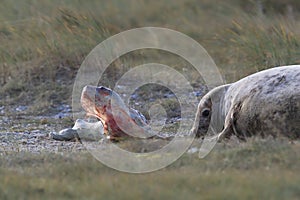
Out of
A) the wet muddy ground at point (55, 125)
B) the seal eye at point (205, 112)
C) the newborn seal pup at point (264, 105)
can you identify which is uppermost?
the newborn seal pup at point (264, 105)

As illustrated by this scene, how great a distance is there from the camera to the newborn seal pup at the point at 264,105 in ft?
20.1

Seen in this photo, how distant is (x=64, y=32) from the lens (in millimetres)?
11852

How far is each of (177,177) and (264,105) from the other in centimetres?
163

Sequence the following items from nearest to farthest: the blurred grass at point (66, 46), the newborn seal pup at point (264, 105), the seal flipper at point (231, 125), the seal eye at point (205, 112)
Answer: the newborn seal pup at point (264, 105) → the seal flipper at point (231, 125) → the seal eye at point (205, 112) → the blurred grass at point (66, 46)

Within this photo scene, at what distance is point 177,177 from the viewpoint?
16.3 feet

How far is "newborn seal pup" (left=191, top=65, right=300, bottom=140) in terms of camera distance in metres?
6.12

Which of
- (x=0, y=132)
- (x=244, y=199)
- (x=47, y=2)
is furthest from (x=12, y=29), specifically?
A: (x=244, y=199)

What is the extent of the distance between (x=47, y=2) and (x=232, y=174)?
1045 centimetres

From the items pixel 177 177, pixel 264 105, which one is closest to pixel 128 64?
pixel 264 105

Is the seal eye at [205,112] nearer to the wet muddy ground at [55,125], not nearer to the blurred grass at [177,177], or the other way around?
the wet muddy ground at [55,125]

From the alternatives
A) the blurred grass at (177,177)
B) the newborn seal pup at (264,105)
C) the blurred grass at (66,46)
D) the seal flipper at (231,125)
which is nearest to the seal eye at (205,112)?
the newborn seal pup at (264,105)

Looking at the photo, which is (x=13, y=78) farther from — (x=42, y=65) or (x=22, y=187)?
(x=22, y=187)

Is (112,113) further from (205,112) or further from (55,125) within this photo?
(55,125)

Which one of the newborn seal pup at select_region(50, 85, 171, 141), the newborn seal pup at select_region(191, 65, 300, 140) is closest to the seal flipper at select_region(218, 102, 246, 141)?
the newborn seal pup at select_region(191, 65, 300, 140)
